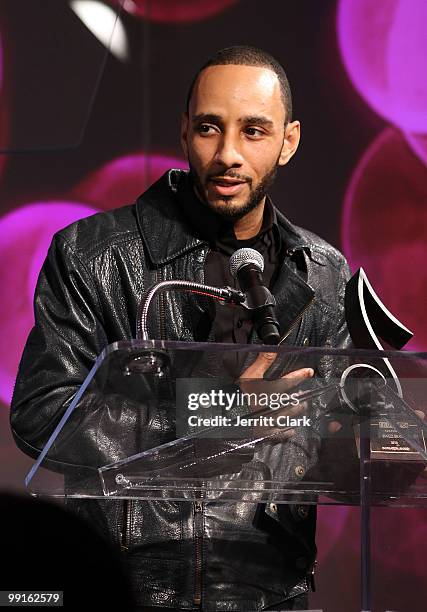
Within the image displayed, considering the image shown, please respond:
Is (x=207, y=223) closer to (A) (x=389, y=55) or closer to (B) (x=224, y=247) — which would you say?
(B) (x=224, y=247)

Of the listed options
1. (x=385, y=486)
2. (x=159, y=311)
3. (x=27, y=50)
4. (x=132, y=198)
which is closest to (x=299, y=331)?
(x=159, y=311)

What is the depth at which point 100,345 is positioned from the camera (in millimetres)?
2238

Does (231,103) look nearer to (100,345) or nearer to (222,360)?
(100,345)

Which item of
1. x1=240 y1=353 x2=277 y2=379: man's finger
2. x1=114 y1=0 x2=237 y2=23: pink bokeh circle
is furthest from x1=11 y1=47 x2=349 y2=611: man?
x1=114 y1=0 x2=237 y2=23: pink bokeh circle

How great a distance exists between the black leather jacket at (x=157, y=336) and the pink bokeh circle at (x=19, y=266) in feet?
3.89

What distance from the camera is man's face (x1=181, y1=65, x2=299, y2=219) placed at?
2.32 meters

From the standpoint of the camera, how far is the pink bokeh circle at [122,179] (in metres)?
3.67

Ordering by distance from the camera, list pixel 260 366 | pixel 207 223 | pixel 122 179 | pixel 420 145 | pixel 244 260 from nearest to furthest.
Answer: pixel 260 366 < pixel 244 260 < pixel 207 223 < pixel 420 145 < pixel 122 179

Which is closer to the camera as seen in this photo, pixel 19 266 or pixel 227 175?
pixel 227 175

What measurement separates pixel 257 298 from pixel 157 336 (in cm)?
52

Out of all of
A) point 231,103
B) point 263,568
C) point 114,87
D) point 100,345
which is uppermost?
point 114,87

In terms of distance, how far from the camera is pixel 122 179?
3725 millimetres

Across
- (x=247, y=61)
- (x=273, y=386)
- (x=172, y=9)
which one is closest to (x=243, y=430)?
(x=273, y=386)

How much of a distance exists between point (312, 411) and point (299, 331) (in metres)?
0.82
